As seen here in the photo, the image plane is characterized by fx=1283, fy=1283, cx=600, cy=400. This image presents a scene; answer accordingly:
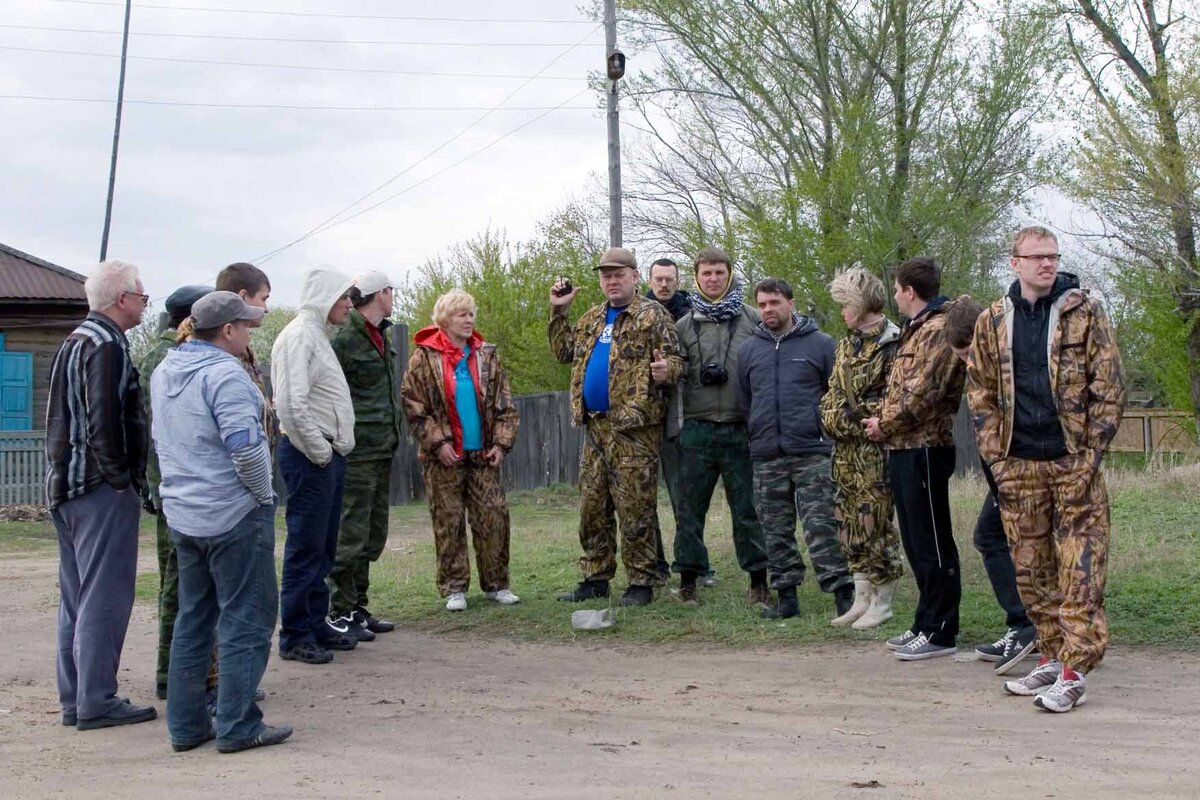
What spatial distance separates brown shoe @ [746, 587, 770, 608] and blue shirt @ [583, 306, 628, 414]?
1488 millimetres

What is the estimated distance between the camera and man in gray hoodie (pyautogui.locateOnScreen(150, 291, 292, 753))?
203 inches

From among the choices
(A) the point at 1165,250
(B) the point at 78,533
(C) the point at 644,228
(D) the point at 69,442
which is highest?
(C) the point at 644,228

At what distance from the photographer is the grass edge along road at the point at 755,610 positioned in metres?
7.20

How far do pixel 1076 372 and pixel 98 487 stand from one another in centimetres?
434

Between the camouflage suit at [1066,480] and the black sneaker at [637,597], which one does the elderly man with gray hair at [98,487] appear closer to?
the black sneaker at [637,597]

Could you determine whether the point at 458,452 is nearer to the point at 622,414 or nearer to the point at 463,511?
the point at 463,511

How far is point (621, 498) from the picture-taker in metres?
8.16

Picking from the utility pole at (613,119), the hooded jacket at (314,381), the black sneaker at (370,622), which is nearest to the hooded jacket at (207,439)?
the hooded jacket at (314,381)

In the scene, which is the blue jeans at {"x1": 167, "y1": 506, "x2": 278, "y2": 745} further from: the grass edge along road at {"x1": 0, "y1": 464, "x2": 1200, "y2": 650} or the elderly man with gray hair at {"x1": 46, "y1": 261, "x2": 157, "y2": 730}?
the grass edge along road at {"x1": 0, "y1": 464, "x2": 1200, "y2": 650}

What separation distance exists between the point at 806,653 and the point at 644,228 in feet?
87.9

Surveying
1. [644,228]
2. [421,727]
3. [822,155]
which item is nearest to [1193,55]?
[822,155]

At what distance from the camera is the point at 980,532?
651 cm

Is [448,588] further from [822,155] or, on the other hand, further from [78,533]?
[822,155]

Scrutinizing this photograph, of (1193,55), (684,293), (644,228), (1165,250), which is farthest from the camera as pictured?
(644,228)
